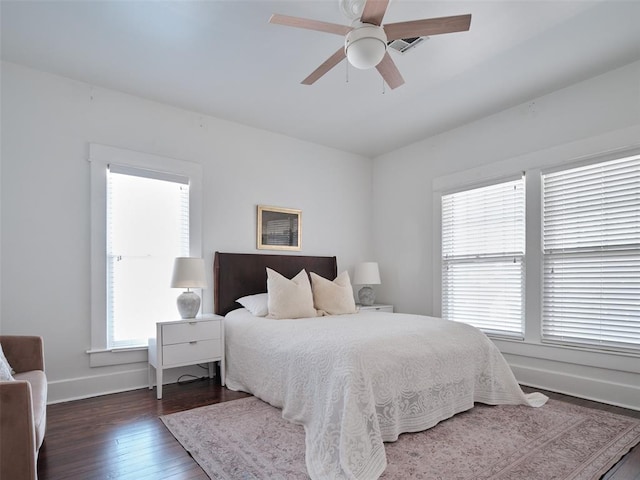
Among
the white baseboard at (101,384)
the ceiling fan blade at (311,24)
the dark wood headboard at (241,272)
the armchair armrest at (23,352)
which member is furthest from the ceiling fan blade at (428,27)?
the white baseboard at (101,384)

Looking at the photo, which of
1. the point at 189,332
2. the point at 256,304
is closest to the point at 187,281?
the point at 189,332

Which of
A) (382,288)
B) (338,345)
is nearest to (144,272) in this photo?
(338,345)

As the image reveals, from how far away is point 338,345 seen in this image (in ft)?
7.76

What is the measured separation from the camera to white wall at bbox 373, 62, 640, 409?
308 centimetres

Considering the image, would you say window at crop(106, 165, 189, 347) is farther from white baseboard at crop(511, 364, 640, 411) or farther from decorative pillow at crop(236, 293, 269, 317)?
white baseboard at crop(511, 364, 640, 411)

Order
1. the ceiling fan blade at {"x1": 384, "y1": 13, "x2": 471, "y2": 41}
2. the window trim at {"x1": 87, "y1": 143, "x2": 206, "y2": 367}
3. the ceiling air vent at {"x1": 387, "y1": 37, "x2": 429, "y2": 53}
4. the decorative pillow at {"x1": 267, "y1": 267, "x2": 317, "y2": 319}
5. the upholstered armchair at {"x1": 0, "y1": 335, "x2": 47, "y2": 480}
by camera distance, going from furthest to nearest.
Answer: the decorative pillow at {"x1": 267, "y1": 267, "x2": 317, "y2": 319} → the window trim at {"x1": 87, "y1": 143, "x2": 206, "y2": 367} → the ceiling air vent at {"x1": 387, "y1": 37, "x2": 429, "y2": 53} → the ceiling fan blade at {"x1": 384, "y1": 13, "x2": 471, "y2": 41} → the upholstered armchair at {"x1": 0, "y1": 335, "x2": 47, "y2": 480}

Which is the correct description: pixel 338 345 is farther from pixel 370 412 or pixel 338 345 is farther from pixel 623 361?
pixel 623 361

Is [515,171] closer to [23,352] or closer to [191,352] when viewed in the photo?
[191,352]

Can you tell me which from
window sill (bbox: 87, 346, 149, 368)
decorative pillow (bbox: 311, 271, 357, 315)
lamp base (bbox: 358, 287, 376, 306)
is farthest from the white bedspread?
lamp base (bbox: 358, 287, 376, 306)

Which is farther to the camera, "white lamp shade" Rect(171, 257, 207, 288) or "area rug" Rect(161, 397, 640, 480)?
"white lamp shade" Rect(171, 257, 207, 288)

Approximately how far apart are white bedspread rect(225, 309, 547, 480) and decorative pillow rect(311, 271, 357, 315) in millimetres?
507

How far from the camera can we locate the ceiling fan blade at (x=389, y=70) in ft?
7.59

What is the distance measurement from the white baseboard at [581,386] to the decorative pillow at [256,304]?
8.45ft

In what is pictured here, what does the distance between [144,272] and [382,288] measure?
10.3ft
